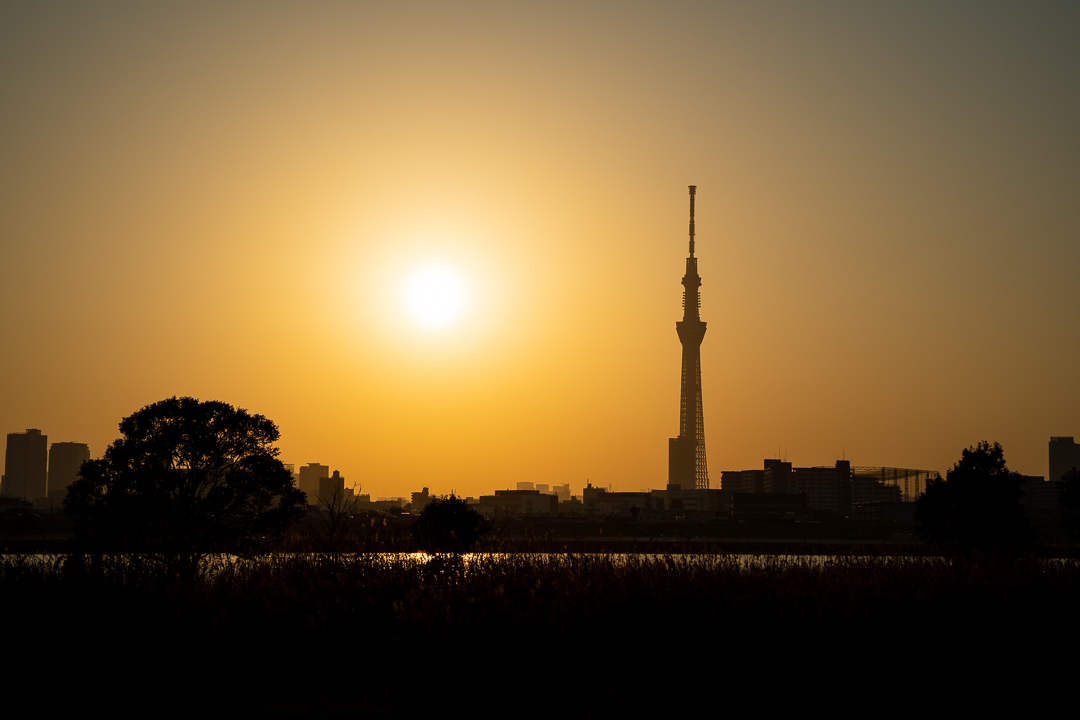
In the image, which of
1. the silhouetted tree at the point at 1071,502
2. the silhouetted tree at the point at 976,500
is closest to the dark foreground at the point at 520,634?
the silhouetted tree at the point at 976,500

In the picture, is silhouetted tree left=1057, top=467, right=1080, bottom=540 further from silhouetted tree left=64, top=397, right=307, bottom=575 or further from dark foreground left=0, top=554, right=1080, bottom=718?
dark foreground left=0, top=554, right=1080, bottom=718

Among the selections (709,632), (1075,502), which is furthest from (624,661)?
(1075,502)

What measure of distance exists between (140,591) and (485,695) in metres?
9.35

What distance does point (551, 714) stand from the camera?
12.0 m

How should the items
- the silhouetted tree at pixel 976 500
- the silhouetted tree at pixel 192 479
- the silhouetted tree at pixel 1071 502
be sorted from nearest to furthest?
1. the silhouetted tree at pixel 192 479
2. the silhouetted tree at pixel 976 500
3. the silhouetted tree at pixel 1071 502

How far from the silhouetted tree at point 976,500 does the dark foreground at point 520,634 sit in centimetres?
4953

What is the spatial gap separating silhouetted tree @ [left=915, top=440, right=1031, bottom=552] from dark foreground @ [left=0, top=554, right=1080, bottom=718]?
1950 inches

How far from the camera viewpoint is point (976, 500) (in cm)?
6881

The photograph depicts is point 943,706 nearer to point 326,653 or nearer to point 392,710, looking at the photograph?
point 392,710

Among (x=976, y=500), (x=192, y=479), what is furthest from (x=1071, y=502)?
(x=192, y=479)

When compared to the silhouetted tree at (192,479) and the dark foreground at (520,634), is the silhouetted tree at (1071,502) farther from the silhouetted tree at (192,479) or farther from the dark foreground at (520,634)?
the dark foreground at (520,634)

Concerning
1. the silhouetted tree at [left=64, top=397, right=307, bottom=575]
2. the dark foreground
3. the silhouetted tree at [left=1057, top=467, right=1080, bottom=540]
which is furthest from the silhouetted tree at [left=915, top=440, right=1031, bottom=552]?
the dark foreground

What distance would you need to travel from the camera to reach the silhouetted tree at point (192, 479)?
42.3 meters

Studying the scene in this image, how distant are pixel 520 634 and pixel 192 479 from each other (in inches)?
1265
